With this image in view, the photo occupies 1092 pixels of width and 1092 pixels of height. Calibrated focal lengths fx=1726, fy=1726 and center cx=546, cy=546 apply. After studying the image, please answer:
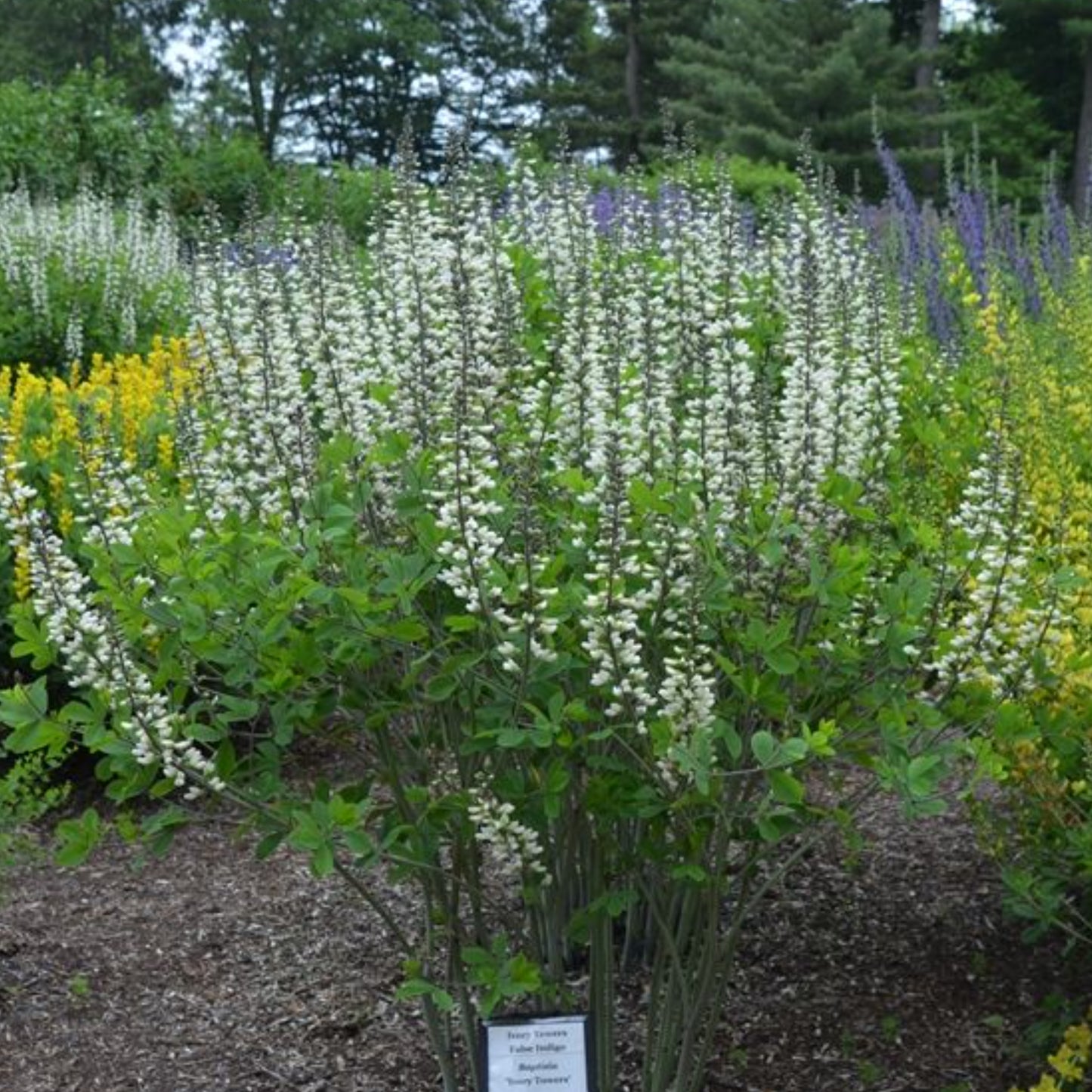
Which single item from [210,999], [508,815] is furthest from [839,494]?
[210,999]

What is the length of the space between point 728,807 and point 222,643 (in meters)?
0.90

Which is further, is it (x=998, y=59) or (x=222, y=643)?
(x=998, y=59)

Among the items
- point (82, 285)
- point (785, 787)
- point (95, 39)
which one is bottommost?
point (785, 787)

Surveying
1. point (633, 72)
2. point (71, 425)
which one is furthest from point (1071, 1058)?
point (633, 72)

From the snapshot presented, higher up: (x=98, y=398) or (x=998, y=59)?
(x=998, y=59)

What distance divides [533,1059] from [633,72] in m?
30.6

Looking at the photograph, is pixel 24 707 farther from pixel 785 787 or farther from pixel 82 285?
pixel 82 285

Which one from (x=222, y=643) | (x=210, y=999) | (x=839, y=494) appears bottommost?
(x=210, y=999)

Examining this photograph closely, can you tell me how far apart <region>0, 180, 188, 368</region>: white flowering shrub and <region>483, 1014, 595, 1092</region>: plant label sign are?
253 inches

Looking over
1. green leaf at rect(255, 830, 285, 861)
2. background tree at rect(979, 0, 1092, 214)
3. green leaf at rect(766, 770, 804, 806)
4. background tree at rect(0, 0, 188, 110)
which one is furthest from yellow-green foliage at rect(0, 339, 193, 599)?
background tree at rect(0, 0, 188, 110)

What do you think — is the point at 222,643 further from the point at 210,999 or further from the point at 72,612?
the point at 210,999

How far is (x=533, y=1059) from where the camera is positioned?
315 centimetres

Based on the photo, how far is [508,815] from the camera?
2951 mm

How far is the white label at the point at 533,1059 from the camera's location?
10.3 ft
